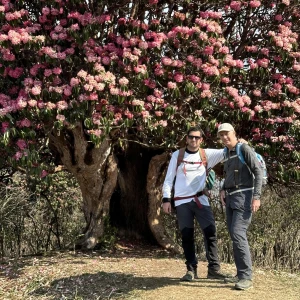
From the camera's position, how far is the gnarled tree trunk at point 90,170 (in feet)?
26.7

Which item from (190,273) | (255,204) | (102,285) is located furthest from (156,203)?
(255,204)

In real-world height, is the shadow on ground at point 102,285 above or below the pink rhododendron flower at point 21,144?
below

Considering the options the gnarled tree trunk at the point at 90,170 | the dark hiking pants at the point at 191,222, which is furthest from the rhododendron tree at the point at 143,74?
the dark hiking pants at the point at 191,222

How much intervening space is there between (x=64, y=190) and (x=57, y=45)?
7.00 meters

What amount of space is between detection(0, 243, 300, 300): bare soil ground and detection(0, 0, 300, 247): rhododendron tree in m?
1.51

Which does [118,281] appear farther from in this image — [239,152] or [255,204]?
[239,152]

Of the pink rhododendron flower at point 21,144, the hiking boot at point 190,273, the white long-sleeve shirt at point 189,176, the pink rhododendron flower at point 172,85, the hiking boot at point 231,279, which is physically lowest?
the hiking boot at point 231,279

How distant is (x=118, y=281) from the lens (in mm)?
6617

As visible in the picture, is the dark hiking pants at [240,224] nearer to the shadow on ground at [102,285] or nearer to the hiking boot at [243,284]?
the hiking boot at [243,284]

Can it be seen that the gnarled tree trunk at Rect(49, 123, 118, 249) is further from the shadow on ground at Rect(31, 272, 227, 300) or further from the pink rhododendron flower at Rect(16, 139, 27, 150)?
the shadow on ground at Rect(31, 272, 227, 300)

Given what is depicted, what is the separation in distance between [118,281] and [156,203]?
3330 millimetres

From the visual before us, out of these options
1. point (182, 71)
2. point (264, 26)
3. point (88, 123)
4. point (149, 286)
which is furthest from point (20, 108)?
point (264, 26)

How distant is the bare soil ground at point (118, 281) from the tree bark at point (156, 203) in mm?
921

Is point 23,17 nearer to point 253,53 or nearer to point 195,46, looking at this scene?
point 195,46
